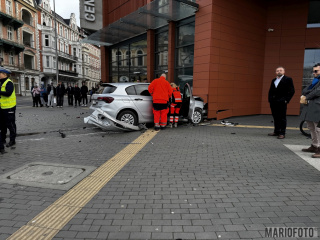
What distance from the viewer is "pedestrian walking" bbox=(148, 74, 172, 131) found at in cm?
780

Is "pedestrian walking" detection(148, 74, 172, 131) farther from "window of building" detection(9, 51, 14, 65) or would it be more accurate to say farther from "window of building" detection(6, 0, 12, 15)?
"window of building" detection(6, 0, 12, 15)

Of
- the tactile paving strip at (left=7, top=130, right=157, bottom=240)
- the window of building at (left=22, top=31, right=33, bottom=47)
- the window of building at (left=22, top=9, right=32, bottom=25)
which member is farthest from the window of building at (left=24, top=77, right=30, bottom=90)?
the tactile paving strip at (left=7, top=130, right=157, bottom=240)

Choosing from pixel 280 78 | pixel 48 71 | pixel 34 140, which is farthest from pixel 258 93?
pixel 48 71

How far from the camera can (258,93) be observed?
1280 centimetres

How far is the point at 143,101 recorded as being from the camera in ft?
27.0

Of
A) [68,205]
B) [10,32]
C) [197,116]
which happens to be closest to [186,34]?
[197,116]

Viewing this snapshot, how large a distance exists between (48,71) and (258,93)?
51469mm

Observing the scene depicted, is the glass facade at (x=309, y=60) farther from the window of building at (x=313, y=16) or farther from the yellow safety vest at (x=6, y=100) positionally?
the yellow safety vest at (x=6, y=100)

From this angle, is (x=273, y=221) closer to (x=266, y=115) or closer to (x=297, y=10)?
(x=266, y=115)

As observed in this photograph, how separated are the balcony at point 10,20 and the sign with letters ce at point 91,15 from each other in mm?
27516

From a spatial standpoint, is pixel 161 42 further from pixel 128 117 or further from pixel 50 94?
pixel 50 94

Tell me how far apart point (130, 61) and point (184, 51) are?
23.3 feet
